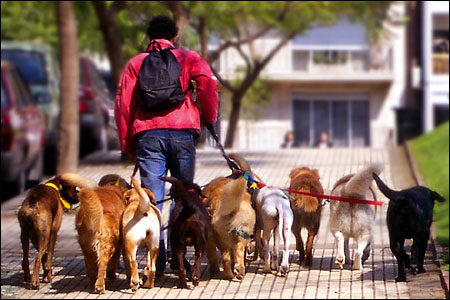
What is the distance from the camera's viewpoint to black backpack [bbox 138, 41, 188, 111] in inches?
315

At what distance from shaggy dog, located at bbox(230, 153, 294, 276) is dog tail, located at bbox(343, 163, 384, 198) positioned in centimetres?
54

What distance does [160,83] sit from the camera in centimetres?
802

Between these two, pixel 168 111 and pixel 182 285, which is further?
pixel 168 111

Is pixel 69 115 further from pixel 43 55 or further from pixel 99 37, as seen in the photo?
pixel 99 37

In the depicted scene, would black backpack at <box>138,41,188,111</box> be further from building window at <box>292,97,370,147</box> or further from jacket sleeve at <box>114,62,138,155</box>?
building window at <box>292,97,370,147</box>

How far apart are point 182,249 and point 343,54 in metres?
34.8

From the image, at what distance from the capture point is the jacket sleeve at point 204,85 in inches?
320

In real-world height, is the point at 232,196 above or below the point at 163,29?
below

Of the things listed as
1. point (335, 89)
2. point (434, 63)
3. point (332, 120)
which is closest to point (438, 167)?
point (434, 63)

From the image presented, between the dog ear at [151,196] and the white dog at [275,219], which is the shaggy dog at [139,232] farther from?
the white dog at [275,219]

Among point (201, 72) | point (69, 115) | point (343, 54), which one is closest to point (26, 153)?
point (69, 115)

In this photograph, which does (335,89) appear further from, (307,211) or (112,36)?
(307,211)

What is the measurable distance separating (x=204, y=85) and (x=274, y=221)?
4.17 ft

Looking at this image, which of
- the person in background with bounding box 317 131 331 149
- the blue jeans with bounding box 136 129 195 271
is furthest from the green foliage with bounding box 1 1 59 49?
the blue jeans with bounding box 136 129 195 271
